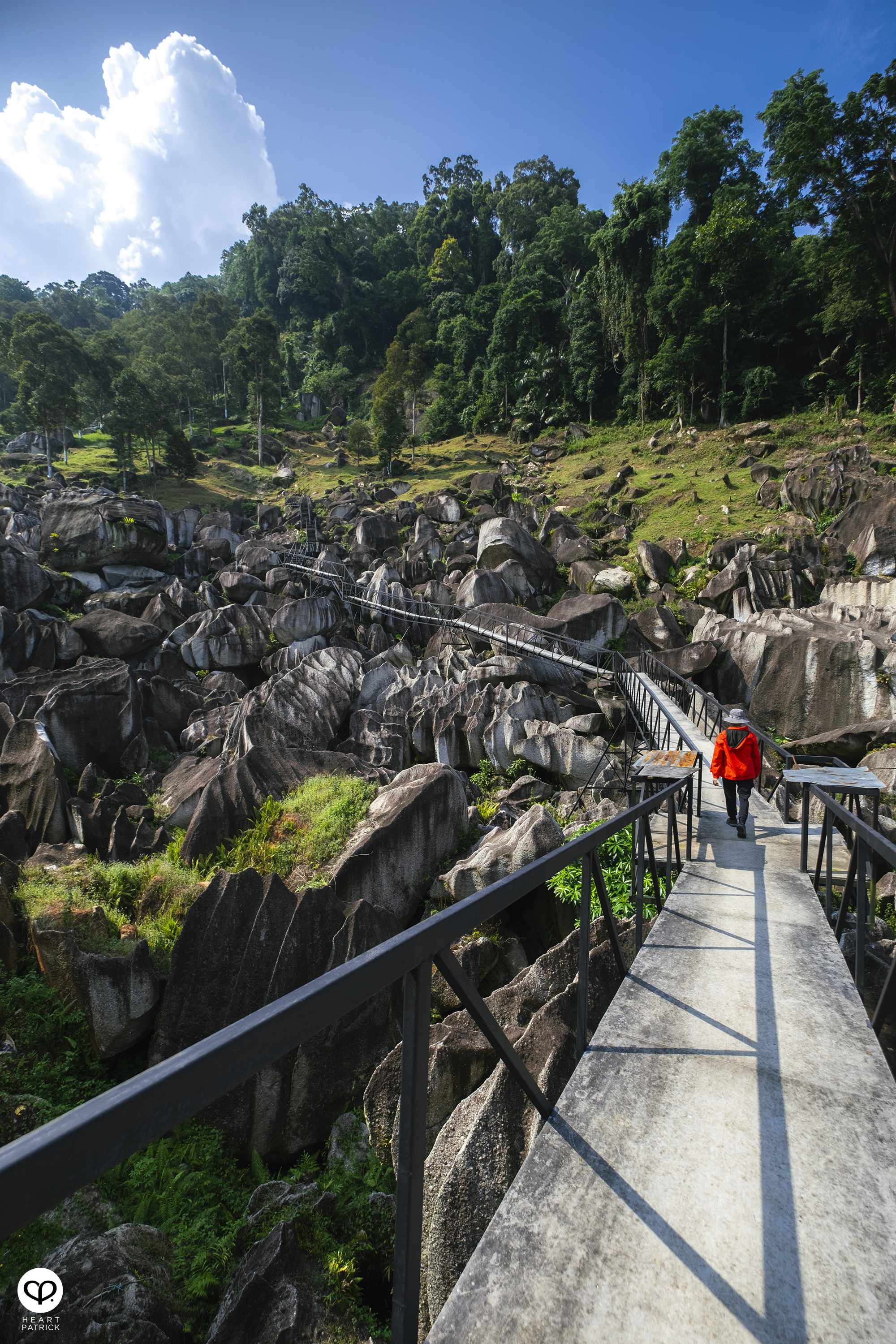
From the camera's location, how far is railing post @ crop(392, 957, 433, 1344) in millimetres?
1456

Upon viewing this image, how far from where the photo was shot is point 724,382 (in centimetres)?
3697

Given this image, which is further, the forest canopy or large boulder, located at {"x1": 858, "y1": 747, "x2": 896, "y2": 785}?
the forest canopy

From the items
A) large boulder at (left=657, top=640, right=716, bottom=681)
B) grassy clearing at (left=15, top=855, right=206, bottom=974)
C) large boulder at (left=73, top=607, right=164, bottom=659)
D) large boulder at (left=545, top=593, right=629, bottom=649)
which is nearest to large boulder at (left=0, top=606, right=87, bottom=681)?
large boulder at (left=73, top=607, right=164, bottom=659)

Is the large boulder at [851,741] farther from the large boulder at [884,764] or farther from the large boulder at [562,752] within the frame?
the large boulder at [562,752]

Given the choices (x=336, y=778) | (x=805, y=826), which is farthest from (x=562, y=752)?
(x=805, y=826)

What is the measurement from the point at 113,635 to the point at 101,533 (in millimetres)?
8354

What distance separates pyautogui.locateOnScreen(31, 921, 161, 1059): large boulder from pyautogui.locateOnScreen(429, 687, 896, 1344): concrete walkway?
565cm

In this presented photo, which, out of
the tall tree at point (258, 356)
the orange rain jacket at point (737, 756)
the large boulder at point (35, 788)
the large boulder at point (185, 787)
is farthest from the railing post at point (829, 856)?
the tall tree at point (258, 356)

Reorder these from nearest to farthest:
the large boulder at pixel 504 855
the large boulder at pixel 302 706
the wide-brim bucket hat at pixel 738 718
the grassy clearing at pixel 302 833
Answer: the wide-brim bucket hat at pixel 738 718, the large boulder at pixel 504 855, the grassy clearing at pixel 302 833, the large boulder at pixel 302 706

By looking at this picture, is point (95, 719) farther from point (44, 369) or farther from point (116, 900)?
point (44, 369)

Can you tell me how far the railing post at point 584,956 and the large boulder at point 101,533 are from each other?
29.0 m

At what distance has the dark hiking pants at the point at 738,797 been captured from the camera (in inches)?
266

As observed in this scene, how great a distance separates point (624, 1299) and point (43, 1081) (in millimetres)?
6544

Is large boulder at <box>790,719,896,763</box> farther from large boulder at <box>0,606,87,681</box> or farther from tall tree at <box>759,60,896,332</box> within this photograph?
tall tree at <box>759,60,896,332</box>
